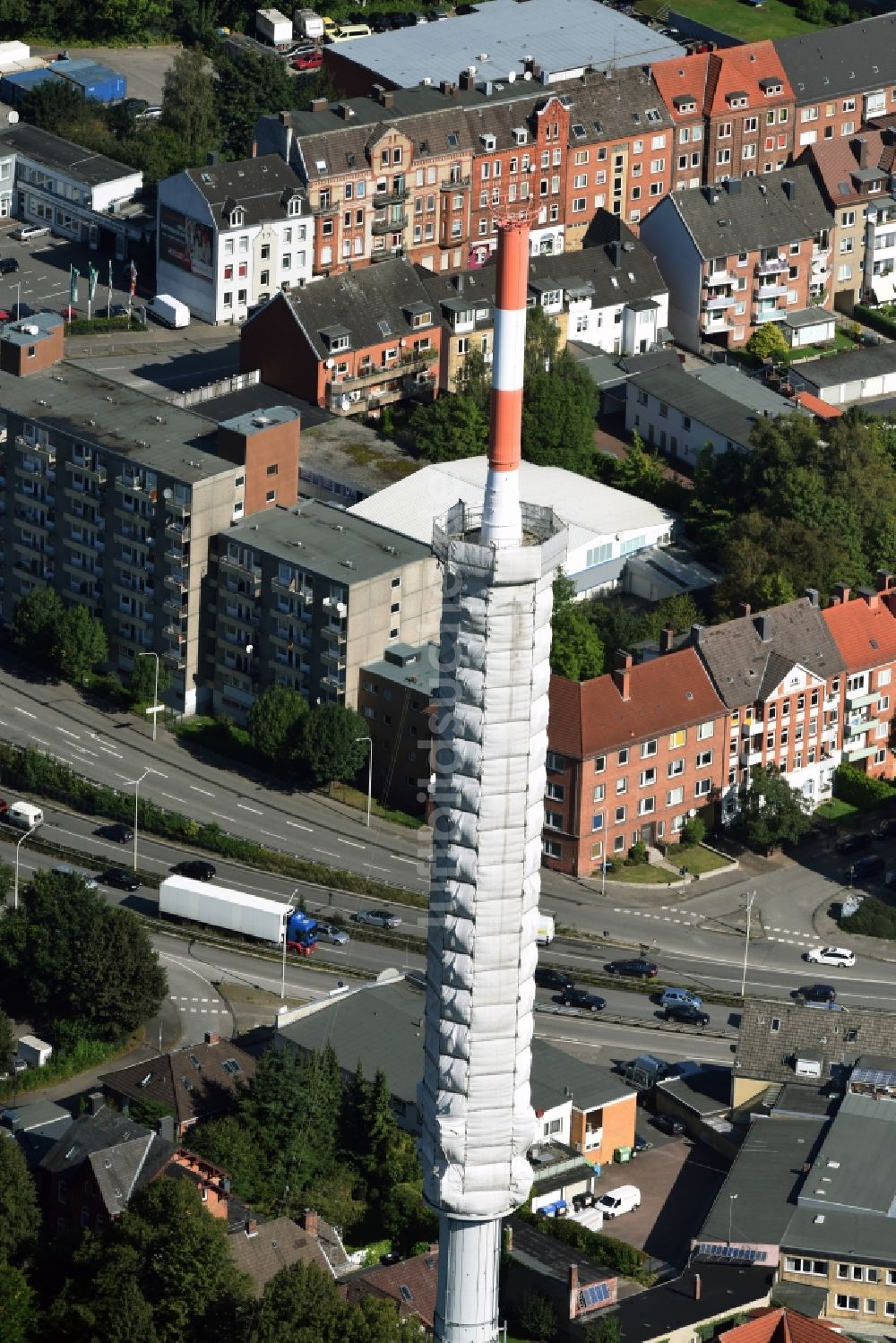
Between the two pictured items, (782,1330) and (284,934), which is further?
(284,934)

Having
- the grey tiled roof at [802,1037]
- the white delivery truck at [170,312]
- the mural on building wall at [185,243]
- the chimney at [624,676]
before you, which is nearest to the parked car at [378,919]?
the chimney at [624,676]

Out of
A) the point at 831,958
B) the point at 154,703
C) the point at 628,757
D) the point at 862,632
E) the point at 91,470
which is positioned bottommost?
the point at 831,958

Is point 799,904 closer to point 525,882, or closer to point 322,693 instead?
point 322,693

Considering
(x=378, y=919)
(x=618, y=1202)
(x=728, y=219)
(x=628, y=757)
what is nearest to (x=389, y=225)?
(x=728, y=219)

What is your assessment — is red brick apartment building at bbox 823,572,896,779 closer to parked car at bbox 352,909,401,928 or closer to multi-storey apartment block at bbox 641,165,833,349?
parked car at bbox 352,909,401,928

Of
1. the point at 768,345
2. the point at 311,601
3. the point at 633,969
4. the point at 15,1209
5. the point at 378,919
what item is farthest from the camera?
the point at 768,345

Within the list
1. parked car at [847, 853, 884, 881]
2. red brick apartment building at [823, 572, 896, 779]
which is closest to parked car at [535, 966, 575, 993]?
parked car at [847, 853, 884, 881]

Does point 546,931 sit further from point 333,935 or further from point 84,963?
point 84,963
